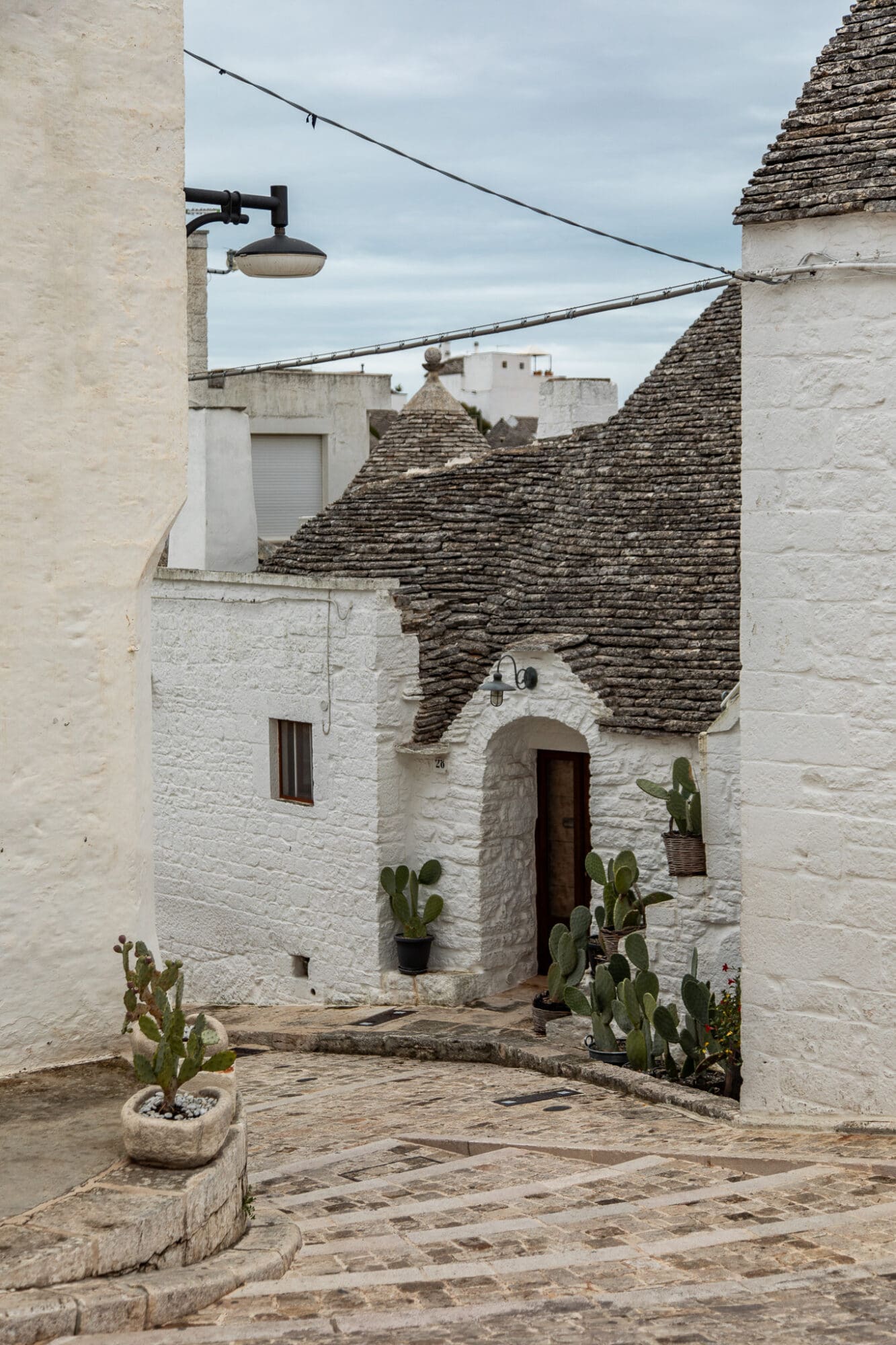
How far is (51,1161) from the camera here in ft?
20.1

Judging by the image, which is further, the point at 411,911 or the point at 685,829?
the point at 411,911

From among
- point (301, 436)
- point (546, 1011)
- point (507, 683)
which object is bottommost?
point (546, 1011)

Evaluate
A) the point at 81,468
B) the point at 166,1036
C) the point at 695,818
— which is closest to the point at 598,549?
the point at 695,818

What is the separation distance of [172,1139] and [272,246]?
614 cm

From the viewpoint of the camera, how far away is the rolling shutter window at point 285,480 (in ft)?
71.5

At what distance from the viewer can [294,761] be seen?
15.5m

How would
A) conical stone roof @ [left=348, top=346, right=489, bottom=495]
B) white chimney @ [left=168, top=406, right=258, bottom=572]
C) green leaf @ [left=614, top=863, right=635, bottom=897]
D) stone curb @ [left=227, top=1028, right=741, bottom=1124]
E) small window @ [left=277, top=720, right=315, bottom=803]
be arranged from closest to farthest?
stone curb @ [left=227, top=1028, right=741, bottom=1124] < green leaf @ [left=614, top=863, right=635, bottom=897] < small window @ [left=277, top=720, right=315, bottom=803] < white chimney @ [left=168, top=406, right=258, bottom=572] < conical stone roof @ [left=348, top=346, right=489, bottom=495]

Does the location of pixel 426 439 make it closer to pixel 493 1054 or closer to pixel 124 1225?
pixel 493 1054

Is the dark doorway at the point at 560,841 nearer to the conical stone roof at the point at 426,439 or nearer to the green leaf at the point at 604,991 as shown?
the green leaf at the point at 604,991

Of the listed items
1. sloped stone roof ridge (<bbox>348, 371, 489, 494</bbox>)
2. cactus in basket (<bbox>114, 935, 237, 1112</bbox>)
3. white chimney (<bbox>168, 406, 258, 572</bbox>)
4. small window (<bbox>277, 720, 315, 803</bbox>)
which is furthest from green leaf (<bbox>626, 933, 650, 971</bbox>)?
white chimney (<bbox>168, 406, 258, 572</bbox>)

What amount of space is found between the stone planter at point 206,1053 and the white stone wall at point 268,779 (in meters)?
7.28

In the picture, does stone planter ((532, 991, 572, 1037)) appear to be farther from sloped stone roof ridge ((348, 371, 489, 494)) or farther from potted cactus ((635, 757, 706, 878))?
sloped stone roof ridge ((348, 371, 489, 494))

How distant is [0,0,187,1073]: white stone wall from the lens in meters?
7.34

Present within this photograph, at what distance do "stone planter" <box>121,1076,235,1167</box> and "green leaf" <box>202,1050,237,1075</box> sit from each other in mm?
249
